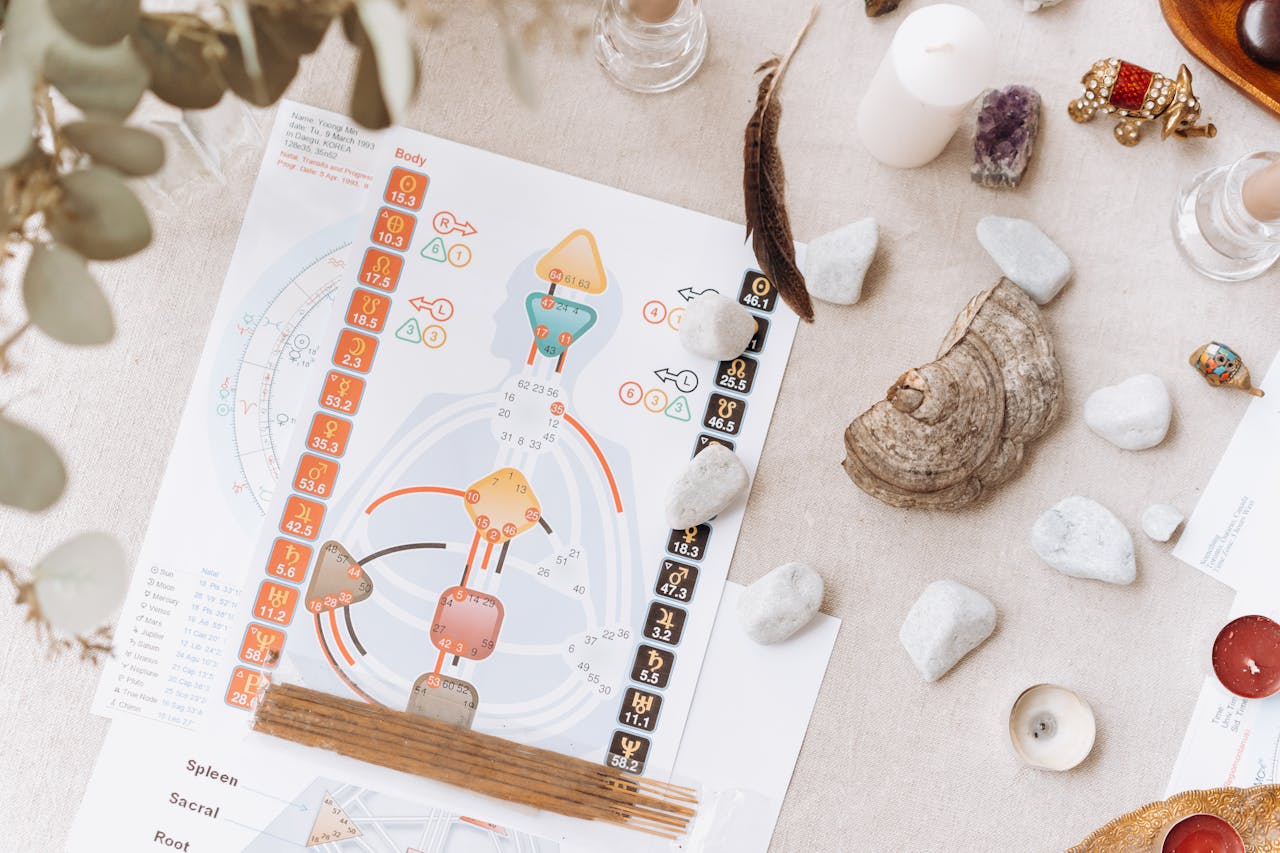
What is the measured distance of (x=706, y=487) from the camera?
0.74 metres

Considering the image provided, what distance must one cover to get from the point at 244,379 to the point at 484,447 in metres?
0.21

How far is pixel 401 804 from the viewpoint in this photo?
0.75m

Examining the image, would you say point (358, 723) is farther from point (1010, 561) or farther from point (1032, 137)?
point (1032, 137)

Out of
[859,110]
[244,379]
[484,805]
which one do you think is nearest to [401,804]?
[484,805]

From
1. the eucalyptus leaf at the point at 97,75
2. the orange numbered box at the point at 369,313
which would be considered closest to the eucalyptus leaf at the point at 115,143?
the eucalyptus leaf at the point at 97,75

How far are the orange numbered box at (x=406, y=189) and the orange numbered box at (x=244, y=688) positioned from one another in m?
0.41

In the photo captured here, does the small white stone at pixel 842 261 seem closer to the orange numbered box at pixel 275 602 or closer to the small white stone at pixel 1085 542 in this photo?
the small white stone at pixel 1085 542

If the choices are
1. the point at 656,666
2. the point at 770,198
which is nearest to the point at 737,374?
the point at 770,198

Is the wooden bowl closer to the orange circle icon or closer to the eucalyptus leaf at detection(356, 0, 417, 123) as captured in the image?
the orange circle icon

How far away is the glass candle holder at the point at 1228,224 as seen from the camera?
0.72 metres

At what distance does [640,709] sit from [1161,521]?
445mm

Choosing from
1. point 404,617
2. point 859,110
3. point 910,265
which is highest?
point 859,110

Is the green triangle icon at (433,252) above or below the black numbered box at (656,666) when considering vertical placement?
above

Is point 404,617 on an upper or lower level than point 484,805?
upper
